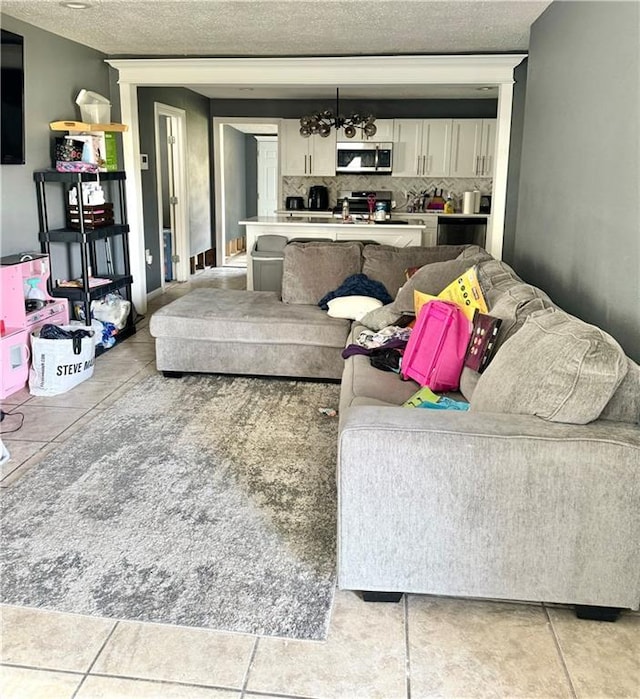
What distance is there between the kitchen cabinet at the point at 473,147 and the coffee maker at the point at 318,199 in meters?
1.71

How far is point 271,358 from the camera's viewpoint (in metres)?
4.37

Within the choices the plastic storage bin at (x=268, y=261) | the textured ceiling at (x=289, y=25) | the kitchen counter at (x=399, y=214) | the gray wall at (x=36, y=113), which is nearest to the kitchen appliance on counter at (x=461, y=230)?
the kitchen counter at (x=399, y=214)

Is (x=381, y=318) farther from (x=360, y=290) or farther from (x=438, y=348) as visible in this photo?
(x=438, y=348)

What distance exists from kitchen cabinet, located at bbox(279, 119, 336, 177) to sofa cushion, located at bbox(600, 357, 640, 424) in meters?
7.27

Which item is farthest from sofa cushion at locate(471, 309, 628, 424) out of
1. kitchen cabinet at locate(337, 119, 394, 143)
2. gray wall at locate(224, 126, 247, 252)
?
gray wall at locate(224, 126, 247, 252)

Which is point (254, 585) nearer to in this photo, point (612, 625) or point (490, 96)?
point (612, 625)

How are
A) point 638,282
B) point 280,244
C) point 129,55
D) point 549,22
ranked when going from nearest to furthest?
point 638,282 → point 549,22 → point 129,55 → point 280,244

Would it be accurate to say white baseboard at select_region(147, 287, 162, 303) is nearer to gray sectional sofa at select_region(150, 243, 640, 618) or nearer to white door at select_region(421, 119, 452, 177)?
white door at select_region(421, 119, 452, 177)

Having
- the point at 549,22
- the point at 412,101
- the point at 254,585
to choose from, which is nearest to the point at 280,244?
the point at 549,22

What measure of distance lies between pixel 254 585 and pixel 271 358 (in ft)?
7.41

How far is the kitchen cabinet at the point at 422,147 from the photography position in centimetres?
860

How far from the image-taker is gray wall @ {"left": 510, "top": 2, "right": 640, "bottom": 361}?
2580 millimetres

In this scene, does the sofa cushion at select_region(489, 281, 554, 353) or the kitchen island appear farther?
the kitchen island

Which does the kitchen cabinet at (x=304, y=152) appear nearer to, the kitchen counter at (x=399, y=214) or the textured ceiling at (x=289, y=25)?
the kitchen counter at (x=399, y=214)
